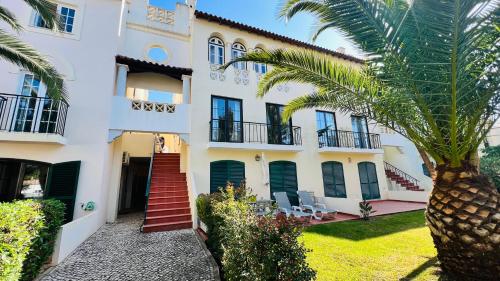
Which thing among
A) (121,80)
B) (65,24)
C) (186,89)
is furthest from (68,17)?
(186,89)

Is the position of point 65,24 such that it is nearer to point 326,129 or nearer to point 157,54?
point 157,54

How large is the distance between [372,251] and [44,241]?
325 inches

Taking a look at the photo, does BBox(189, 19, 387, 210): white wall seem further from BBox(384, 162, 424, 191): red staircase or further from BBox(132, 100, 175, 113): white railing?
BBox(384, 162, 424, 191): red staircase

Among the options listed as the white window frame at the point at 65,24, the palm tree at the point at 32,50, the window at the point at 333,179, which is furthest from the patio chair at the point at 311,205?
the white window frame at the point at 65,24

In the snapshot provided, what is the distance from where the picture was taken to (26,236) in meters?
3.80

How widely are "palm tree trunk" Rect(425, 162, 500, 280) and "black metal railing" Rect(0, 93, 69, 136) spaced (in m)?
11.5

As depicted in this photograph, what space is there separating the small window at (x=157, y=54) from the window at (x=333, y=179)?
1167 cm

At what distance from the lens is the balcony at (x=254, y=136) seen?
11258 mm

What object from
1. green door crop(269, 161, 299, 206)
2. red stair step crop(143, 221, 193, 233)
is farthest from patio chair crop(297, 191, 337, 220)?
red stair step crop(143, 221, 193, 233)

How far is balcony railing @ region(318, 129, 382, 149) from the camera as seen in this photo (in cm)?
1395

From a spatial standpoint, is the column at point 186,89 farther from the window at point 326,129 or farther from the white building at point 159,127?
the window at point 326,129

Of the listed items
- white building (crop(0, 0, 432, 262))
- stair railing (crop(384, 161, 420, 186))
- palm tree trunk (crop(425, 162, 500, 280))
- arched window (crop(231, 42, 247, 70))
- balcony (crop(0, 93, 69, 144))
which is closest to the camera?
palm tree trunk (crop(425, 162, 500, 280))

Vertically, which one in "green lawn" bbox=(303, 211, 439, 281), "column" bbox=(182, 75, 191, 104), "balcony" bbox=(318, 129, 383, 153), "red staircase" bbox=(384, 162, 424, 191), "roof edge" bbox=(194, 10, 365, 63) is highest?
"roof edge" bbox=(194, 10, 365, 63)

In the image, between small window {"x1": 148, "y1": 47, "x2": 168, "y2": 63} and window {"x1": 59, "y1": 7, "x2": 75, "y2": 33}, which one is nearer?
window {"x1": 59, "y1": 7, "x2": 75, "y2": 33}
